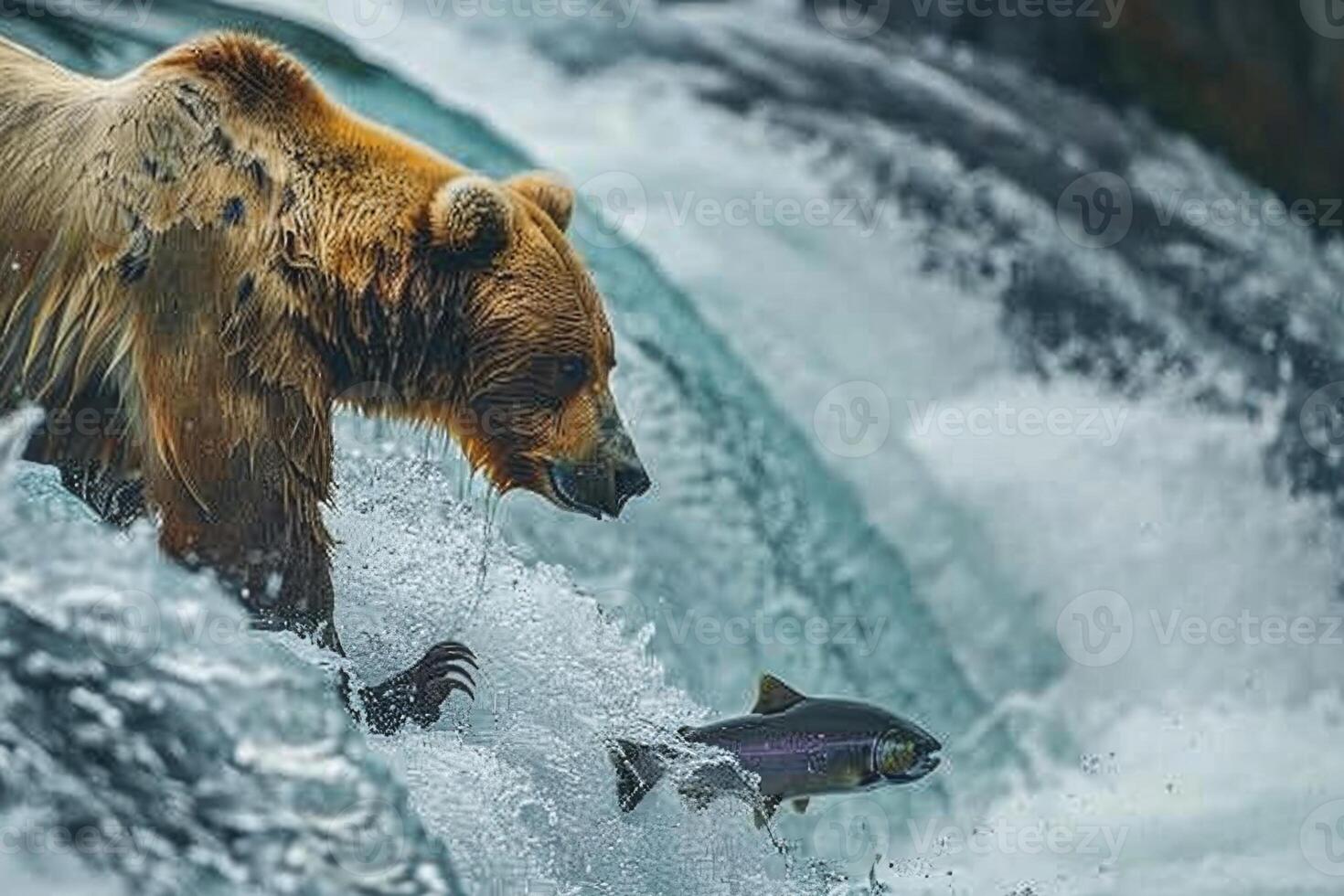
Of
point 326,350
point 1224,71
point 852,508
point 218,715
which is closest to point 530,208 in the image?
point 326,350

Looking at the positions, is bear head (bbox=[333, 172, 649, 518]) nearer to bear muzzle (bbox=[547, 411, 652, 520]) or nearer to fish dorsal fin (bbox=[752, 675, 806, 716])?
bear muzzle (bbox=[547, 411, 652, 520])

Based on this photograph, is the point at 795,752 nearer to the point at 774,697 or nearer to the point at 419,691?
the point at 774,697

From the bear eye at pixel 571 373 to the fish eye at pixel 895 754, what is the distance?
64cm

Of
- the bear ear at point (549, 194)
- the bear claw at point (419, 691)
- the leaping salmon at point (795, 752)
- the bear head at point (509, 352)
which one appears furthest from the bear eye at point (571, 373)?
the leaping salmon at point (795, 752)

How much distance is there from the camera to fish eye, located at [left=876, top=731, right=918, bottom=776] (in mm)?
3672

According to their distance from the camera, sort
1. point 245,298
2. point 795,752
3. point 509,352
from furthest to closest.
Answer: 1. point 795,752
2. point 509,352
3. point 245,298

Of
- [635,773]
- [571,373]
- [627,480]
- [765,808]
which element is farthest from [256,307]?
[765,808]

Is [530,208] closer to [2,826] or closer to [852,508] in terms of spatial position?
[2,826]

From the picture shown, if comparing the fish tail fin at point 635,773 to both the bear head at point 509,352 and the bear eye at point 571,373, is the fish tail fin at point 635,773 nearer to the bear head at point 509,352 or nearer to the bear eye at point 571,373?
the bear head at point 509,352

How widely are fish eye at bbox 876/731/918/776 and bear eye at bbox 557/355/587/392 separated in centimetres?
64

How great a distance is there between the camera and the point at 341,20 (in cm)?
732

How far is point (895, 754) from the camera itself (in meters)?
3.68

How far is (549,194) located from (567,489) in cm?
41

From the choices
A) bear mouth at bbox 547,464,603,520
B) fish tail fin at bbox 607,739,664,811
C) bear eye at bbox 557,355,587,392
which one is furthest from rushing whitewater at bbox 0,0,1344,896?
bear eye at bbox 557,355,587,392
